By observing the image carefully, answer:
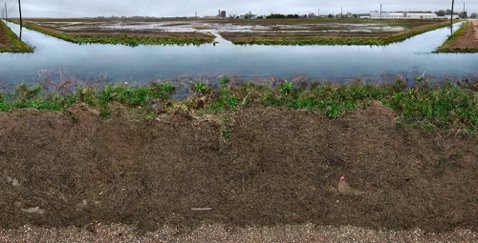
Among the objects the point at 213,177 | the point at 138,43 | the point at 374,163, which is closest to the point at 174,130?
the point at 213,177

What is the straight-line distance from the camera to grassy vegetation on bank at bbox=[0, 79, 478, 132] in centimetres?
823

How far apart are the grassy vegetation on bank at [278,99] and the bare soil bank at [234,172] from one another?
1.93ft

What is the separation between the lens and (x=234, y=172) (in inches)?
265

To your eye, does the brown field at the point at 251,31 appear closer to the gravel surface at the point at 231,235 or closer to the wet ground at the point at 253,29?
the wet ground at the point at 253,29

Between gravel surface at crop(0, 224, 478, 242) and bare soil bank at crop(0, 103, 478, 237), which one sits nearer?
gravel surface at crop(0, 224, 478, 242)

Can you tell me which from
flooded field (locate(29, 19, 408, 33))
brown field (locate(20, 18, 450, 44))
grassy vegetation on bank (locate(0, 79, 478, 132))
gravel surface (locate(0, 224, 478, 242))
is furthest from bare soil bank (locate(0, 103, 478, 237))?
flooded field (locate(29, 19, 408, 33))

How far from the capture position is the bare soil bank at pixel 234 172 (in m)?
6.06

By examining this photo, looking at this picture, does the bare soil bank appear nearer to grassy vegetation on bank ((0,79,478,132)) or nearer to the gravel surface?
the gravel surface

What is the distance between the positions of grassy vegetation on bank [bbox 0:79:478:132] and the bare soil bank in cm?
59

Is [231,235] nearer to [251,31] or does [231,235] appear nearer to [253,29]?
[251,31]

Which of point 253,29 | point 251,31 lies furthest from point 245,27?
point 251,31

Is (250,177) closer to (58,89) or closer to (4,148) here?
(4,148)

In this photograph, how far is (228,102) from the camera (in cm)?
→ 884

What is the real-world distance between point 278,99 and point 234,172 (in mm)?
2628
